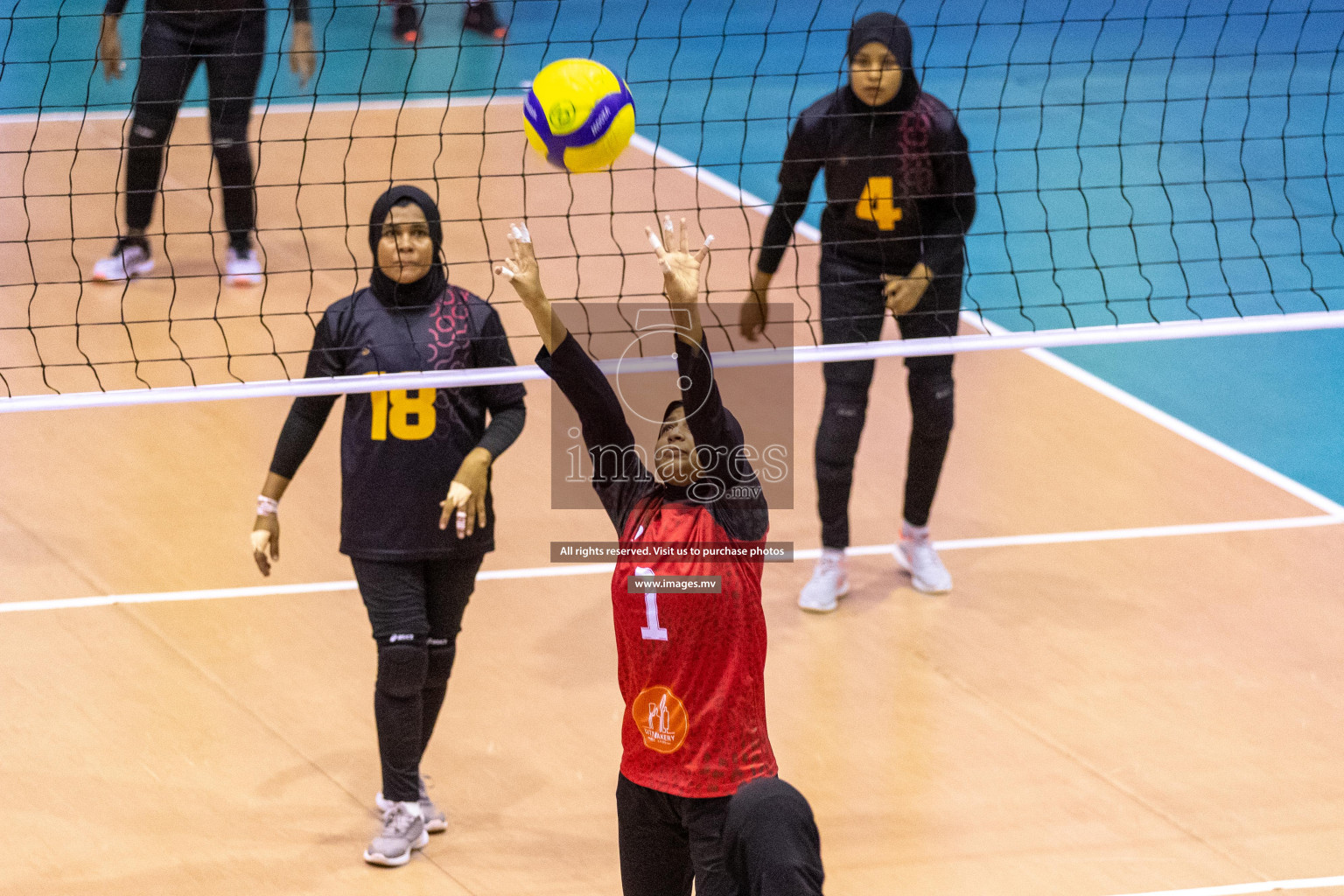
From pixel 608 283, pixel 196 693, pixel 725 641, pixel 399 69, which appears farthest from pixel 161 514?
pixel 399 69

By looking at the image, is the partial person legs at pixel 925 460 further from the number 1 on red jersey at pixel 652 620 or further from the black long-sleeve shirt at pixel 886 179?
the number 1 on red jersey at pixel 652 620

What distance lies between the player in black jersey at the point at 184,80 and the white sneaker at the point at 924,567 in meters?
3.49

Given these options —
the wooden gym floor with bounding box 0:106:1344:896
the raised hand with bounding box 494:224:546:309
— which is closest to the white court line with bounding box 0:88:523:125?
the wooden gym floor with bounding box 0:106:1344:896

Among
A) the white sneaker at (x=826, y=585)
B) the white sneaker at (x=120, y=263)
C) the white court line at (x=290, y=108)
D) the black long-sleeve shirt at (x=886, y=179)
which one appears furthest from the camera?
the white court line at (x=290, y=108)

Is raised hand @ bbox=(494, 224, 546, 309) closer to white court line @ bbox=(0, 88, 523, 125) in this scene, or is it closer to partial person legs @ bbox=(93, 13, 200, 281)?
partial person legs @ bbox=(93, 13, 200, 281)

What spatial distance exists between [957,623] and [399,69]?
8313 millimetres

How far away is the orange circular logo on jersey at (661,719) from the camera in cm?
325

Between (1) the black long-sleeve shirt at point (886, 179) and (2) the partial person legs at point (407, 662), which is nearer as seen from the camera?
(2) the partial person legs at point (407, 662)

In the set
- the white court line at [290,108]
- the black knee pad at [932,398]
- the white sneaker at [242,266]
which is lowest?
the black knee pad at [932,398]

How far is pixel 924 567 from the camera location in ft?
19.1

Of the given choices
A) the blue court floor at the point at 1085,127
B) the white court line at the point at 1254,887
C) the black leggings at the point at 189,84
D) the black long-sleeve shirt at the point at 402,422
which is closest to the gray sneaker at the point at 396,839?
the black long-sleeve shirt at the point at 402,422

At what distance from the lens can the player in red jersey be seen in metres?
3.22

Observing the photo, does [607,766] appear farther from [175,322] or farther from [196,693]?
[175,322]

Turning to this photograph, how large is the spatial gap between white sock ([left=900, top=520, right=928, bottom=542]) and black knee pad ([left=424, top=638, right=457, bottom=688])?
2.16 m
